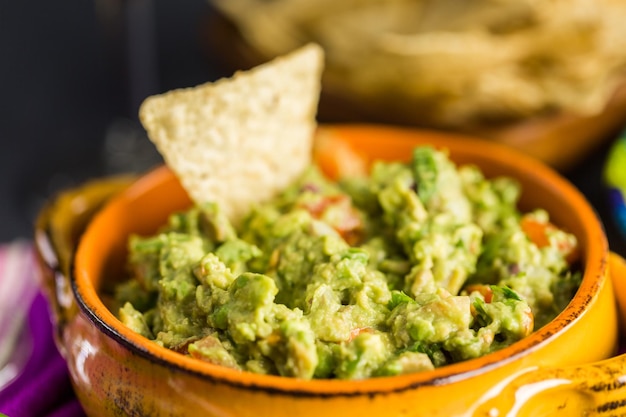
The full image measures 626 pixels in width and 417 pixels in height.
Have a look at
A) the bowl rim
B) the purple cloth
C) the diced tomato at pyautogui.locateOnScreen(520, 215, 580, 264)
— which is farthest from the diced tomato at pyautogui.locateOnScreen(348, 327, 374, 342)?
the purple cloth

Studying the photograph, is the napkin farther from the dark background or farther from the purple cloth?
the dark background

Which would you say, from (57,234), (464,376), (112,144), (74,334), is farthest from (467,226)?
(112,144)

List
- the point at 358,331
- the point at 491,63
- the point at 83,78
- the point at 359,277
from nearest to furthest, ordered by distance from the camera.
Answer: the point at 358,331 → the point at 359,277 → the point at 491,63 → the point at 83,78

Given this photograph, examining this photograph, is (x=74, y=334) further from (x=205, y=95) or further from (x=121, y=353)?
(x=205, y=95)

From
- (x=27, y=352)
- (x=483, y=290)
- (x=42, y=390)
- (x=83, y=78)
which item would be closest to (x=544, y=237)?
(x=483, y=290)

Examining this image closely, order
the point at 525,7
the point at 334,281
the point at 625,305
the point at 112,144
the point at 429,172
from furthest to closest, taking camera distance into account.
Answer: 1. the point at 112,144
2. the point at 525,7
3. the point at 429,172
4. the point at 625,305
5. the point at 334,281

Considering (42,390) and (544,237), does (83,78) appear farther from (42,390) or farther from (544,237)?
(544,237)
